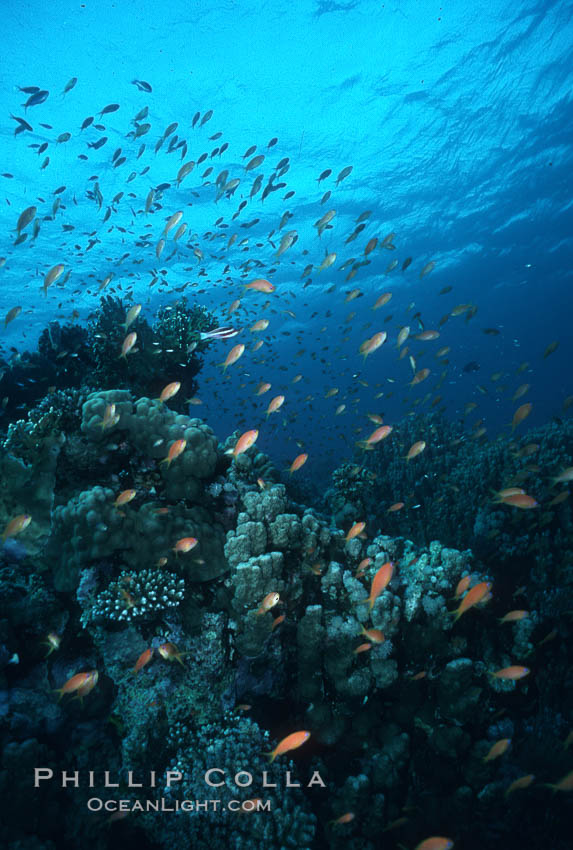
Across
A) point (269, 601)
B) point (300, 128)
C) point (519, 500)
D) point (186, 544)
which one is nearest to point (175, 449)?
point (186, 544)

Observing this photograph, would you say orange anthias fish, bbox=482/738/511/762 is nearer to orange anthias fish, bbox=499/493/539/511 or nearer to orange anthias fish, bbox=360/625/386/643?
orange anthias fish, bbox=360/625/386/643

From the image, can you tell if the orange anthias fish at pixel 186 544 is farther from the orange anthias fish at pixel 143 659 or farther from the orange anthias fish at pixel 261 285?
the orange anthias fish at pixel 261 285

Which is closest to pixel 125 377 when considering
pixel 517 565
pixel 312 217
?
pixel 517 565

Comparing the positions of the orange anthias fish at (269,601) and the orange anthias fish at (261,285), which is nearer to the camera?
the orange anthias fish at (269,601)

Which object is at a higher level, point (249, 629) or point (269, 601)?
point (269, 601)

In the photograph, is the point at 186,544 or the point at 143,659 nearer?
the point at 143,659

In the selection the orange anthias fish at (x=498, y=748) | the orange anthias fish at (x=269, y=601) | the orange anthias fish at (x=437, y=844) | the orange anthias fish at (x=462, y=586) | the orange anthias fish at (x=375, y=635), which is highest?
the orange anthias fish at (x=269, y=601)

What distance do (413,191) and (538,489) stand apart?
82.4 ft

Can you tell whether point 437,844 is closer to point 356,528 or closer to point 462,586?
point 462,586

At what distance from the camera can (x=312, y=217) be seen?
27062mm

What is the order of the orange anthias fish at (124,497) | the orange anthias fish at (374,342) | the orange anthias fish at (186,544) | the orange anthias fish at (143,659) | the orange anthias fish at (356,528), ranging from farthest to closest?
1. the orange anthias fish at (374,342)
2. the orange anthias fish at (356,528)
3. the orange anthias fish at (124,497)
4. the orange anthias fish at (186,544)
5. the orange anthias fish at (143,659)

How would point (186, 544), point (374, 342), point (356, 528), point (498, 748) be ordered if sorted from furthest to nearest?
point (374, 342) < point (356, 528) < point (186, 544) < point (498, 748)

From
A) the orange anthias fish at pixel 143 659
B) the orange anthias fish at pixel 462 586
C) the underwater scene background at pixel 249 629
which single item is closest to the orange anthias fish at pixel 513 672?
the underwater scene background at pixel 249 629

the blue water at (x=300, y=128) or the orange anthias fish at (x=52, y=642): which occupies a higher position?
the blue water at (x=300, y=128)
